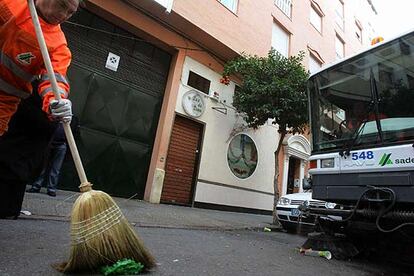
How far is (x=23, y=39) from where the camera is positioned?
228 centimetres

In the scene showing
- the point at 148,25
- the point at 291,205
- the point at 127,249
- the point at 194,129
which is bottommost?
the point at 127,249

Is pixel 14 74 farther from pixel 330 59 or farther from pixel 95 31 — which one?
pixel 330 59

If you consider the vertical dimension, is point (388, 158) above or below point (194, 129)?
below

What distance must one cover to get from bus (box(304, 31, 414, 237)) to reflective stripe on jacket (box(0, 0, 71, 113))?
3.59m

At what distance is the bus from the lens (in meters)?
3.91

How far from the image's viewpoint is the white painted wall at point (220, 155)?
401 inches

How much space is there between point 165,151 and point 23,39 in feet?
23.2

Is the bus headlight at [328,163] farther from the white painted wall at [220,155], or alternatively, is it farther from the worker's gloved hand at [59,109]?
the white painted wall at [220,155]

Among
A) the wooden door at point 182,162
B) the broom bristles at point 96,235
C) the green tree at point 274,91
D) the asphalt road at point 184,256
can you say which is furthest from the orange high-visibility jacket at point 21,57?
the green tree at point 274,91

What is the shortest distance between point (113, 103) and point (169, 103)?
5.10 feet

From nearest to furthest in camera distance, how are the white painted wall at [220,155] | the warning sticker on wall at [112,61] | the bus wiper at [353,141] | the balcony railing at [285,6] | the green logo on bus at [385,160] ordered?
the green logo on bus at [385,160]
the bus wiper at [353,141]
the warning sticker on wall at [112,61]
the white painted wall at [220,155]
the balcony railing at [285,6]

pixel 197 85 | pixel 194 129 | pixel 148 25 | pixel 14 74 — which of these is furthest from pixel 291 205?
pixel 14 74

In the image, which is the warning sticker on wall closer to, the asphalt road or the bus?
the asphalt road

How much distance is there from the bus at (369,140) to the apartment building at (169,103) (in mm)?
4622
